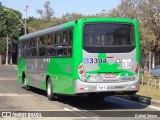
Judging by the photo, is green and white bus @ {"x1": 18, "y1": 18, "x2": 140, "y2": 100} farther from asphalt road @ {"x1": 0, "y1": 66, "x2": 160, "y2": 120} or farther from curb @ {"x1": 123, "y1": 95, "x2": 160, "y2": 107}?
curb @ {"x1": 123, "y1": 95, "x2": 160, "y2": 107}

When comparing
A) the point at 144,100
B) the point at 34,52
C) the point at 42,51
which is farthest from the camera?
the point at 34,52

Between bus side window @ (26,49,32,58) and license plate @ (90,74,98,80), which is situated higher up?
bus side window @ (26,49,32,58)

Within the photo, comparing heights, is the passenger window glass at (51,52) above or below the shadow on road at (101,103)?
above

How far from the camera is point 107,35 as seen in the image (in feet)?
46.2

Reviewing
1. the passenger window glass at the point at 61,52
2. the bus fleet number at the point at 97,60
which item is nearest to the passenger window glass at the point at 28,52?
the passenger window glass at the point at 61,52

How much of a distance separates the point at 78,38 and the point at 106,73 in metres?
1.46

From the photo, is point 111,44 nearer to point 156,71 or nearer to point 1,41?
point 156,71

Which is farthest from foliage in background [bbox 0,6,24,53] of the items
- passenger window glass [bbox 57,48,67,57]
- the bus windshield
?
the bus windshield

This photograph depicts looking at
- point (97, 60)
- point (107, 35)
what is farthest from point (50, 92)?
point (107, 35)

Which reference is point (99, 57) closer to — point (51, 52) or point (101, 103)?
point (101, 103)

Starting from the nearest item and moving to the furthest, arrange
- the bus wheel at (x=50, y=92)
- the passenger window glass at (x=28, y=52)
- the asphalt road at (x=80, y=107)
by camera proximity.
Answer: the asphalt road at (x=80, y=107) → the bus wheel at (x=50, y=92) → the passenger window glass at (x=28, y=52)

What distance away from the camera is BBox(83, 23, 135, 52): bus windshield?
13.9 meters

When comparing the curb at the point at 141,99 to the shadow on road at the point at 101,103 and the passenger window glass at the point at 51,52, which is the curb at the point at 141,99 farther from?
the passenger window glass at the point at 51,52

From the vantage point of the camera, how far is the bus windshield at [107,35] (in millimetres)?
13875
